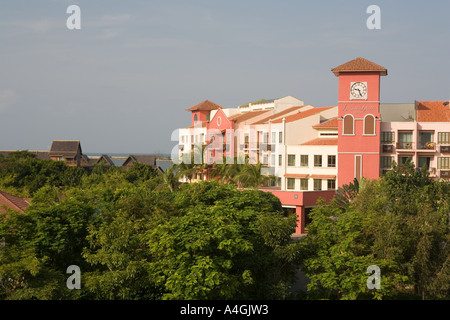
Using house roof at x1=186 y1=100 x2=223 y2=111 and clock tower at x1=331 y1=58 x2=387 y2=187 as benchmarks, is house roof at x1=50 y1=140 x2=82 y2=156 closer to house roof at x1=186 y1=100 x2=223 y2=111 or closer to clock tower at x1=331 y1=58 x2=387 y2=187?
house roof at x1=186 y1=100 x2=223 y2=111

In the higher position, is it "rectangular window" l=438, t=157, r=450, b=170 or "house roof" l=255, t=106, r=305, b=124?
"house roof" l=255, t=106, r=305, b=124

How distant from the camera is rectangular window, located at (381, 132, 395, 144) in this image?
139 ft

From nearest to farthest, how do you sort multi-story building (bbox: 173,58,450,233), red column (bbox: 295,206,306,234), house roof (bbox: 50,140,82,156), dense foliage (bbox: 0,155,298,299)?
dense foliage (bbox: 0,155,298,299) < red column (bbox: 295,206,306,234) < multi-story building (bbox: 173,58,450,233) < house roof (bbox: 50,140,82,156)

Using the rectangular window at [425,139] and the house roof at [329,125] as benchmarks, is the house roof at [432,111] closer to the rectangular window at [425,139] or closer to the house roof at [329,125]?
the rectangular window at [425,139]

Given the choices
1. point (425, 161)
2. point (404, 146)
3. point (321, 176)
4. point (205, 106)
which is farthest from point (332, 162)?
point (205, 106)

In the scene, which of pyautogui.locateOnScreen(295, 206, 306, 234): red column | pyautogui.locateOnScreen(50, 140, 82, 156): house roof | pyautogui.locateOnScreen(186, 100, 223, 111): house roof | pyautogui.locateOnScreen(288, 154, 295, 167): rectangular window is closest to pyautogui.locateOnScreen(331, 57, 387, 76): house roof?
pyautogui.locateOnScreen(288, 154, 295, 167): rectangular window

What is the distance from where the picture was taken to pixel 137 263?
19.5 meters

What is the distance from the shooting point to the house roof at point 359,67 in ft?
135

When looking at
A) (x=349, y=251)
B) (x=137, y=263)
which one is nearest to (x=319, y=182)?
(x=349, y=251)

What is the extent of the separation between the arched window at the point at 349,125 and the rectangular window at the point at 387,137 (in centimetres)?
261

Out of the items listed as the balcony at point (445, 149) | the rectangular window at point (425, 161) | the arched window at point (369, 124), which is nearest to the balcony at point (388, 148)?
the arched window at point (369, 124)

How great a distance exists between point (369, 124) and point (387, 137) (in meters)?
2.06

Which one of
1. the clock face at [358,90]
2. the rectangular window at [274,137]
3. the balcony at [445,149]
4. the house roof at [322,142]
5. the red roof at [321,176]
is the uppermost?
the clock face at [358,90]
